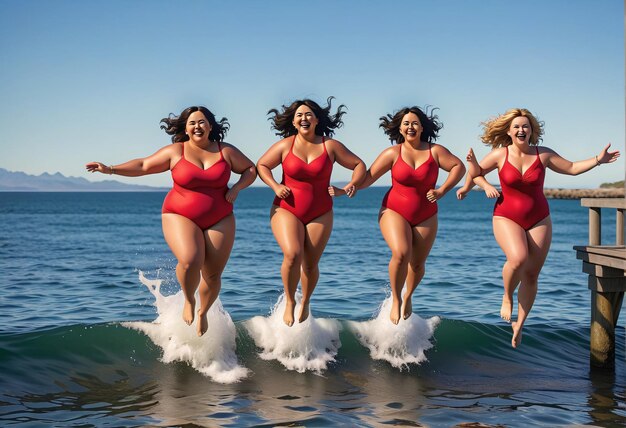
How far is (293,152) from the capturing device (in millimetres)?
8562

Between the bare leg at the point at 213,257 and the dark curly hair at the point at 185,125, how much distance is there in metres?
0.87

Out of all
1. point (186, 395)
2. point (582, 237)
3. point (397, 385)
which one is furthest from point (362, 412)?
point (582, 237)

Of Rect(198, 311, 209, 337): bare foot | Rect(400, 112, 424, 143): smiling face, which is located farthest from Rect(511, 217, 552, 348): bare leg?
Rect(198, 311, 209, 337): bare foot

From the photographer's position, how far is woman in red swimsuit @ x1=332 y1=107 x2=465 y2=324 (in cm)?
867

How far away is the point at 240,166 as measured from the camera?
27.8 feet

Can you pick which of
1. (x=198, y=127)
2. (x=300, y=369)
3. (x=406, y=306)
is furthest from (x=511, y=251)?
(x=198, y=127)

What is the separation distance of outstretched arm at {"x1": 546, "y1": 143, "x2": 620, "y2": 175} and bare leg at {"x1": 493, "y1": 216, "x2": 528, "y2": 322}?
0.77 meters

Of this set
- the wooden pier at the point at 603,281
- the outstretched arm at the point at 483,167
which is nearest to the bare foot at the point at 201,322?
the outstretched arm at the point at 483,167

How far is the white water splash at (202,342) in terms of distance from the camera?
1017 cm

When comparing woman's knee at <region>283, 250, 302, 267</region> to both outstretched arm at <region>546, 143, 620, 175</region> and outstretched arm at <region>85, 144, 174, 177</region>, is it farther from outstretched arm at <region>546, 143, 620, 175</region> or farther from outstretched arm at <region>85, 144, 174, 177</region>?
outstretched arm at <region>546, 143, 620, 175</region>

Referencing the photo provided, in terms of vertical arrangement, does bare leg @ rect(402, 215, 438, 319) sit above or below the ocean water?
above

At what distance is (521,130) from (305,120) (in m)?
2.25

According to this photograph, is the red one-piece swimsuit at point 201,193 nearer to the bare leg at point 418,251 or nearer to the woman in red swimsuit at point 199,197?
the woman in red swimsuit at point 199,197

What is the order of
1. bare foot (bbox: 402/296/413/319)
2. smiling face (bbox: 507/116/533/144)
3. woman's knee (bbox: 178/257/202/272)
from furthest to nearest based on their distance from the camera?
bare foot (bbox: 402/296/413/319) → smiling face (bbox: 507/116/533/144) → woman's knee (bbox: 178/257/202/272)
